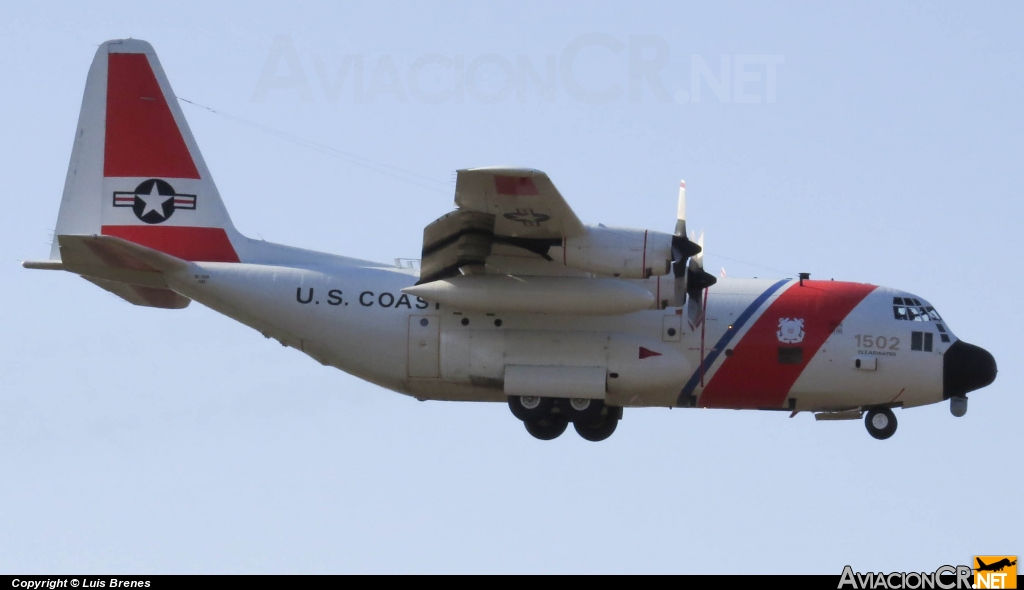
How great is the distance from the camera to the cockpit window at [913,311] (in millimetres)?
25344

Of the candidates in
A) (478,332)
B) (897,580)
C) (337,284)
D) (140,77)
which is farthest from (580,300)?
(140,77)

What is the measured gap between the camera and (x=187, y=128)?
26.6 meters

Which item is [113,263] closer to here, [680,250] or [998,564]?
[680,250]

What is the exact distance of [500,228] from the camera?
76.1 ft

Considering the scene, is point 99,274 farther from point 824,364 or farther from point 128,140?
point 824,364

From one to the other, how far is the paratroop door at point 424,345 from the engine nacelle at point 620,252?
3.06m

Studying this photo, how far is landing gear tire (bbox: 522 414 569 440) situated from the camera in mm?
24953

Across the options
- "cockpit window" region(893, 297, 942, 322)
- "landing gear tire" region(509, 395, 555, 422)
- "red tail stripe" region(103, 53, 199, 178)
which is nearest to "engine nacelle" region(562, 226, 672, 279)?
"landing gear tire" region(509, 395, 555, 422)

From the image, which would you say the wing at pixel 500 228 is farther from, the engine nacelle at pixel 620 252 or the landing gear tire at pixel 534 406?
the landing gear tire at pixel 534 406

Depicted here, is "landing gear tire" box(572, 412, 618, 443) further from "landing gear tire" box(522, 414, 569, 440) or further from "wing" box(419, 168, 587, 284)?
"wing" box(419, 168, 587, 284)

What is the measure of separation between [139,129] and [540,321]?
748 cm

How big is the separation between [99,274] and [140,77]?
141 inches

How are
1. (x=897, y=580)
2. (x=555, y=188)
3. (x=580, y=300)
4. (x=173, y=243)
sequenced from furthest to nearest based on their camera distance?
(x=173, y=243), (x=580, y=300), (x=555, y=188), (x=897, y=580)

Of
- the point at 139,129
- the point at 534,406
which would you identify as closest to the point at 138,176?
the point at 139,129
